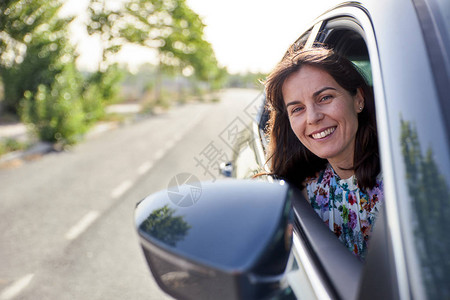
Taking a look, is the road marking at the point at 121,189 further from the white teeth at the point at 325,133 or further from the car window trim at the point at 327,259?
the car window trim at the point at 327,259

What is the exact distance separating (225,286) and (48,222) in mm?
4687

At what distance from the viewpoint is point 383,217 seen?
77 centimetres

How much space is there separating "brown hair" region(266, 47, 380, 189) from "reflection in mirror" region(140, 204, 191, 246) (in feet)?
3.05

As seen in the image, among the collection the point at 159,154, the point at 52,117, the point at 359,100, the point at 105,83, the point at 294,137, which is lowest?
the point at 105,83

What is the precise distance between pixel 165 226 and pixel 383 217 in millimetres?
427

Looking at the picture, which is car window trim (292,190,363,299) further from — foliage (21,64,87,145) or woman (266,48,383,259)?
foliage (21,64,87,145)

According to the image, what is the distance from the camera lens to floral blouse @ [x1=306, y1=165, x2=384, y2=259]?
4.76 ft

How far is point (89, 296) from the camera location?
123 inches

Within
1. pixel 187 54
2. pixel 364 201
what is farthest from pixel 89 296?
pixel 187 54

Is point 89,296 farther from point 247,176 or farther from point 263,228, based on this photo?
point 263,228

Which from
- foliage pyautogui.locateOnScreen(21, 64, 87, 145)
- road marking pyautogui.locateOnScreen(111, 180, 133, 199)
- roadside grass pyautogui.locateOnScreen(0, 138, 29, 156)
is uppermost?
road marking pyautogui.locateOnScreen(111, 180, 133, 199)

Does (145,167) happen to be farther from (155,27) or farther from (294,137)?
(155,27)

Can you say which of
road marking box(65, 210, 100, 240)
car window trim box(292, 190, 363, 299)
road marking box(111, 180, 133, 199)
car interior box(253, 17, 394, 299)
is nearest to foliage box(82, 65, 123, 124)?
road marking box(111, 180, 133, 199)

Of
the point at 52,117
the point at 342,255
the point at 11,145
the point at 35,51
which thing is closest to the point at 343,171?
the point at 342,255
